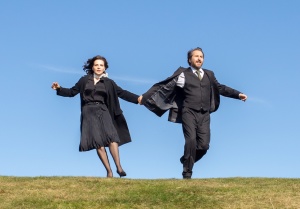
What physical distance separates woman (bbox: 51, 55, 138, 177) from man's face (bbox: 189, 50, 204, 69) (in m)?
1.51

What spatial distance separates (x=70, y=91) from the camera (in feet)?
49.8

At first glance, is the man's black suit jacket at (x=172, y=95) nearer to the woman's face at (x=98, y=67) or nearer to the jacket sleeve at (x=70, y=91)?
the woman's face at (x=98, y=67)

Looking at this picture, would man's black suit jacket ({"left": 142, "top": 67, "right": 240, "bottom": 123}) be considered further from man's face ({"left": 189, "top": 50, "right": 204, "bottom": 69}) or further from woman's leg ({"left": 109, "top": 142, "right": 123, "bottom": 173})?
woman's leg ({"left": 109, "top": 142, "right": 123, "bottom": 173})

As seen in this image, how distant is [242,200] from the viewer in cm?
1162

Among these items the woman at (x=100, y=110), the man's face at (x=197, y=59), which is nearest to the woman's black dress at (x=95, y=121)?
the woman at (x=100, y=110)

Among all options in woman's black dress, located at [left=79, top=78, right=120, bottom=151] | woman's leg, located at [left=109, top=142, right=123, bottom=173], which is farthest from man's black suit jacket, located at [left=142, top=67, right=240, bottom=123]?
woman's leg, located at [left=109, top=142, right=123, bottom=173]

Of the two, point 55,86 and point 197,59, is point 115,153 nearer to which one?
point 55,86

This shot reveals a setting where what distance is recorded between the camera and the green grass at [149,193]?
11.5 m

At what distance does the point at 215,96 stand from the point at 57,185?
3923 mm

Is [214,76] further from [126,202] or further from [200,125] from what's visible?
[126,202]

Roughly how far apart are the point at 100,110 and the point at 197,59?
232 cm

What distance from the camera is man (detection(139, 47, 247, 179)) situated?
14.2 meters

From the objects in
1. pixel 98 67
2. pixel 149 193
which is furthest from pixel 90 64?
pixel 149 193

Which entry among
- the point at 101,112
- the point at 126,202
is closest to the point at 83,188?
the point at 126,202
